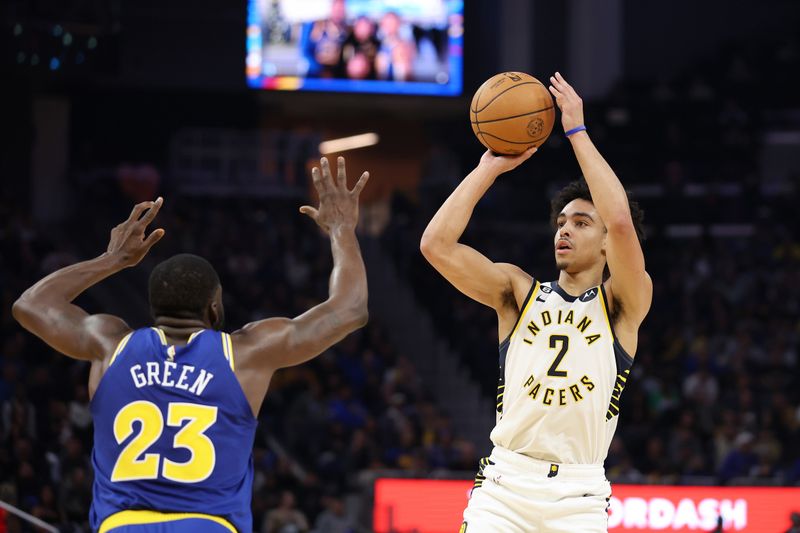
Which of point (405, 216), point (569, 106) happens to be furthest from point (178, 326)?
point (405, 216)

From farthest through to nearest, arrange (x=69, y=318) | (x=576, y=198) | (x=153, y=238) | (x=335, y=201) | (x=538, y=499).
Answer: (x=576, y=198) < (x=538, y=499) < (x=153, y=238) < (x=335, y=201) < (x=69, y=318)

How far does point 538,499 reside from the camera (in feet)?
16.7

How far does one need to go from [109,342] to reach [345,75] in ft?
63.7

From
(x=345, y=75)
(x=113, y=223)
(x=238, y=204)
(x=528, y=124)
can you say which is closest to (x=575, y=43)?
(x=345, y=75)

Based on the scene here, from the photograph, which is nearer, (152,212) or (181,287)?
(181,287)

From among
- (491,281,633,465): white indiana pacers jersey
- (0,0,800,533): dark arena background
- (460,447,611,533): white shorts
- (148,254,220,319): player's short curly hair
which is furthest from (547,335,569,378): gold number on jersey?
(0,0,800,533): dark arena background

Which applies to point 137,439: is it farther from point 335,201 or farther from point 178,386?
point 335,201

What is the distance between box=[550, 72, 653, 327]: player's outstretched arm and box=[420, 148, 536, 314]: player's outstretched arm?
0.30 metres

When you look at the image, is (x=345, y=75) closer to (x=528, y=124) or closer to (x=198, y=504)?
(x=528, y=124)

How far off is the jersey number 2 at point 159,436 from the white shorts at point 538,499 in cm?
148

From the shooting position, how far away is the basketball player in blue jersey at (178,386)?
4082 millimetres

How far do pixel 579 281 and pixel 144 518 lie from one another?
7.45ft

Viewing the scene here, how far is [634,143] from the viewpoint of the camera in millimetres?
23281

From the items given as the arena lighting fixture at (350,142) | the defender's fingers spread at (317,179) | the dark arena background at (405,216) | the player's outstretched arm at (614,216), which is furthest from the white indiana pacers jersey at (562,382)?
the arena lighting fixture at (350,142)
